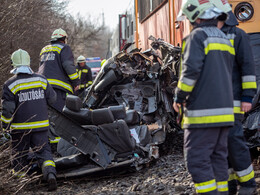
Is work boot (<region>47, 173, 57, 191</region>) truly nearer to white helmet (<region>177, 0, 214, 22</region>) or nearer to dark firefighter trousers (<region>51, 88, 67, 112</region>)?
dark firefighter trousers (<region>51, 88, 67, 112</region>)

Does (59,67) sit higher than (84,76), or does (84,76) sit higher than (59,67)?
(59,67)

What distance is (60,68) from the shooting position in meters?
6.06

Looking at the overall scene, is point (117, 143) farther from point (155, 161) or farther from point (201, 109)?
point (201, 109)

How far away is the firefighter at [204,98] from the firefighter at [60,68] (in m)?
3.36

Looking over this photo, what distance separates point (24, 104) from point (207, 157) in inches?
91.6

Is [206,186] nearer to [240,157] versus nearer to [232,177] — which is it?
[240,157]

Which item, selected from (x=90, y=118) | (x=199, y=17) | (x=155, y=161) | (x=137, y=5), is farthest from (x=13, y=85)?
(x=137, y=5)

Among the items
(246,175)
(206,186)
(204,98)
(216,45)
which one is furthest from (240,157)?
(216,45)

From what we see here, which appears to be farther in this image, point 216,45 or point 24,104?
point 24,104

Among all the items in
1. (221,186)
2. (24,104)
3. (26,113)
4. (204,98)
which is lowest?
(221,186)

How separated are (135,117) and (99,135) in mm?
808

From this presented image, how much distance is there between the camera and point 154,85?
5.91m

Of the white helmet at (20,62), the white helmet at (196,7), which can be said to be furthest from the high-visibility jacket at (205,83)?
the white helmet at (20,62)

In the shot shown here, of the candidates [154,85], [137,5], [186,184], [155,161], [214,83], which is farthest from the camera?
[137,5]
